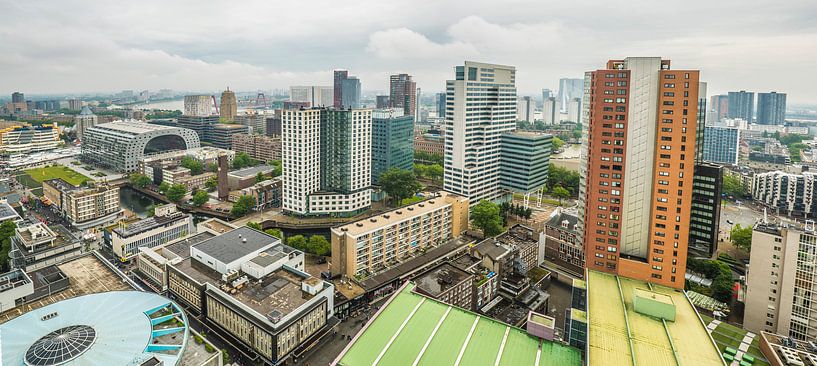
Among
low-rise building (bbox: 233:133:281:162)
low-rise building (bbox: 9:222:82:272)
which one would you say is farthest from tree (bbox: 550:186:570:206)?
low-rise building (bbox: 9:222:82:272)

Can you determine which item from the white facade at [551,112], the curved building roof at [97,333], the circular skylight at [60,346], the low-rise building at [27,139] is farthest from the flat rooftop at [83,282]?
the white facade at [551,112]

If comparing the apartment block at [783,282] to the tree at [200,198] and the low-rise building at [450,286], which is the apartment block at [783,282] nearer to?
the low-rise building at [450,286]

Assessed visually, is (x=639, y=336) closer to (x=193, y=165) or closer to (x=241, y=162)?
(x=193, y=165)

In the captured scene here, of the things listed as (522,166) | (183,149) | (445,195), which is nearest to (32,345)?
(445,195)

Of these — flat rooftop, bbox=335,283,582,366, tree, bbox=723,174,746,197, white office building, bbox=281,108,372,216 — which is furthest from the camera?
tree, bbox=723,174,746,197

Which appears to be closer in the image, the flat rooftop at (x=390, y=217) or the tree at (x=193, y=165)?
the flat rooftop at (x=390, y=217)

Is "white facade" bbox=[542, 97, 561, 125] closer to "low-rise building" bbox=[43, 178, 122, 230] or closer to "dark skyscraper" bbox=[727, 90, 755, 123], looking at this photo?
"dark skyscraper" bbox=[727, 90, 755, 123]
